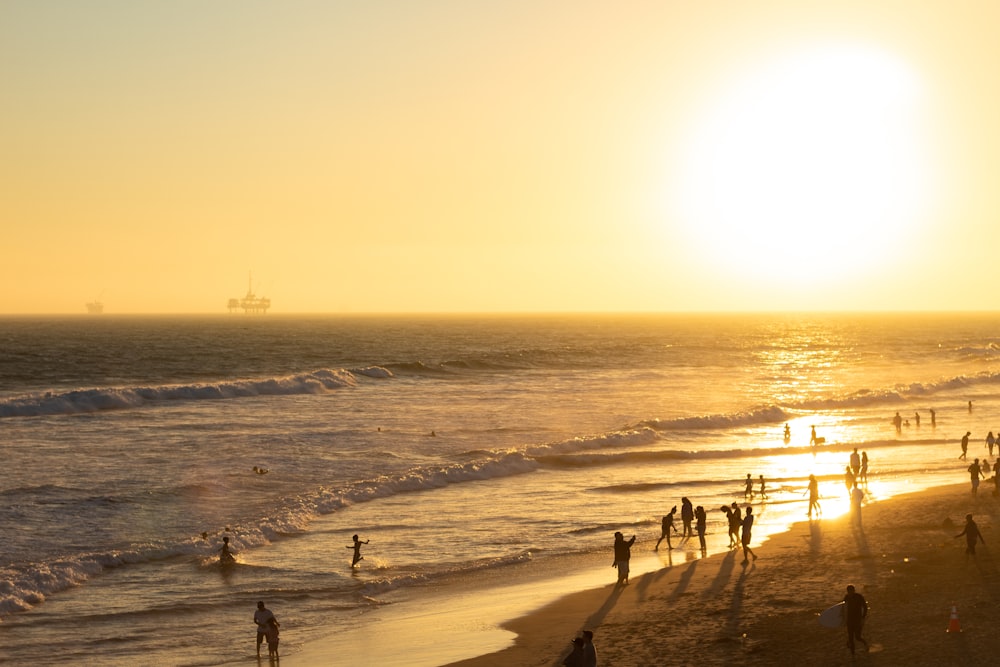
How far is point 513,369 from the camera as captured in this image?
10262 cm

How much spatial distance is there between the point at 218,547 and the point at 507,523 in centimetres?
863

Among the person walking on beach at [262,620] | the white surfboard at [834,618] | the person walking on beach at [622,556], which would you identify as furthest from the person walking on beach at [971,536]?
the person walking on beach at [262,620]

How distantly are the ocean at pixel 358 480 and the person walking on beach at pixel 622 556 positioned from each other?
283 cm

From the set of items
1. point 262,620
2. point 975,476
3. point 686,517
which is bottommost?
point 686,517

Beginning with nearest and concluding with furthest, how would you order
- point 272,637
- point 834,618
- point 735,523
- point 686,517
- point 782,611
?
point 834,618, point 272,637, point 782,611, point 735,523, point 686,517

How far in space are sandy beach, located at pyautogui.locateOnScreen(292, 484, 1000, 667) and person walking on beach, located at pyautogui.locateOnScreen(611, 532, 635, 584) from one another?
0.24 metres

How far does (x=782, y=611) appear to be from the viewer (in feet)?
59.5

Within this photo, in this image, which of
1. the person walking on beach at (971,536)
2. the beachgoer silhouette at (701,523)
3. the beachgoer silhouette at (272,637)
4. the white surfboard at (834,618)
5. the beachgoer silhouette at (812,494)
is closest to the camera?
the white surfboard at (834,618)

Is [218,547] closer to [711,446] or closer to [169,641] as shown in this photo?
[169,641]

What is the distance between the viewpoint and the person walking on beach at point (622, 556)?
21.3 m

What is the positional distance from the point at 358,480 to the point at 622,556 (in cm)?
1771

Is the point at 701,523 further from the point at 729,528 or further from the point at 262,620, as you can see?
the point at 262,620

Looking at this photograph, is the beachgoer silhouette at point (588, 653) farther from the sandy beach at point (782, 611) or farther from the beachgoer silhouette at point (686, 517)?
the beachgoer silhouette at point (686, 517)

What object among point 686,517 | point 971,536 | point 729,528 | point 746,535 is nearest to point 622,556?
point 746,535
